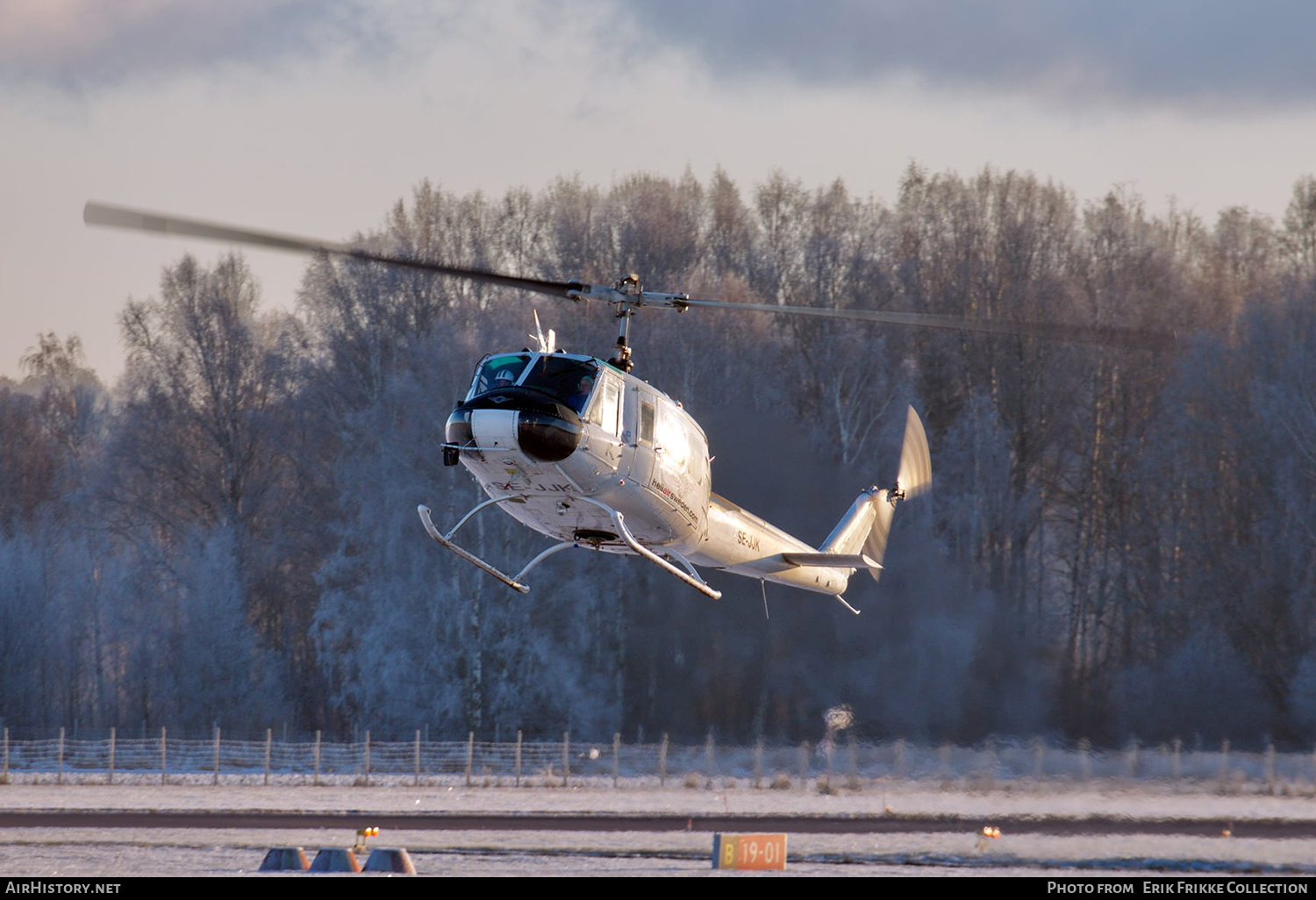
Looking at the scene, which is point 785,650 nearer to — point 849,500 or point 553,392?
point 849,500

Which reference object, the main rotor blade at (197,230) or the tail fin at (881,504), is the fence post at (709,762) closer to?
the tail fin at (881,504)

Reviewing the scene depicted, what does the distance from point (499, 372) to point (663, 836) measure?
443 inches

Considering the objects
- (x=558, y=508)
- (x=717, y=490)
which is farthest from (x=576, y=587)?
(x=558, y=508)

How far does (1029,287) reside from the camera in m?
49.2

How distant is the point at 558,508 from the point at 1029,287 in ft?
119

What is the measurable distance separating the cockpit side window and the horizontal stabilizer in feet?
16.8

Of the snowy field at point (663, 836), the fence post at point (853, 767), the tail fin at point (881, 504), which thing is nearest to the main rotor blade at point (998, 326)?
the tail fin at point (881, 504)

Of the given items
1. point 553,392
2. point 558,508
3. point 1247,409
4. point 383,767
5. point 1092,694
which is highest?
point 1247,409

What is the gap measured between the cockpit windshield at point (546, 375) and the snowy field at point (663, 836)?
23.7 feet

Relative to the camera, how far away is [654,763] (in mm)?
33375

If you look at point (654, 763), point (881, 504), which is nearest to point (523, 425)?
point (881, 504)

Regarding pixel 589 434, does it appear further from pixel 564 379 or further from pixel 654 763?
pixel 654 763

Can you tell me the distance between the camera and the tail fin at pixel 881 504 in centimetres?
2044

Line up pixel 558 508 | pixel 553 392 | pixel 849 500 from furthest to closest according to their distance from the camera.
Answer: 1. pixel 849 500
2. pixel 558 508
3. pixel 553 392
